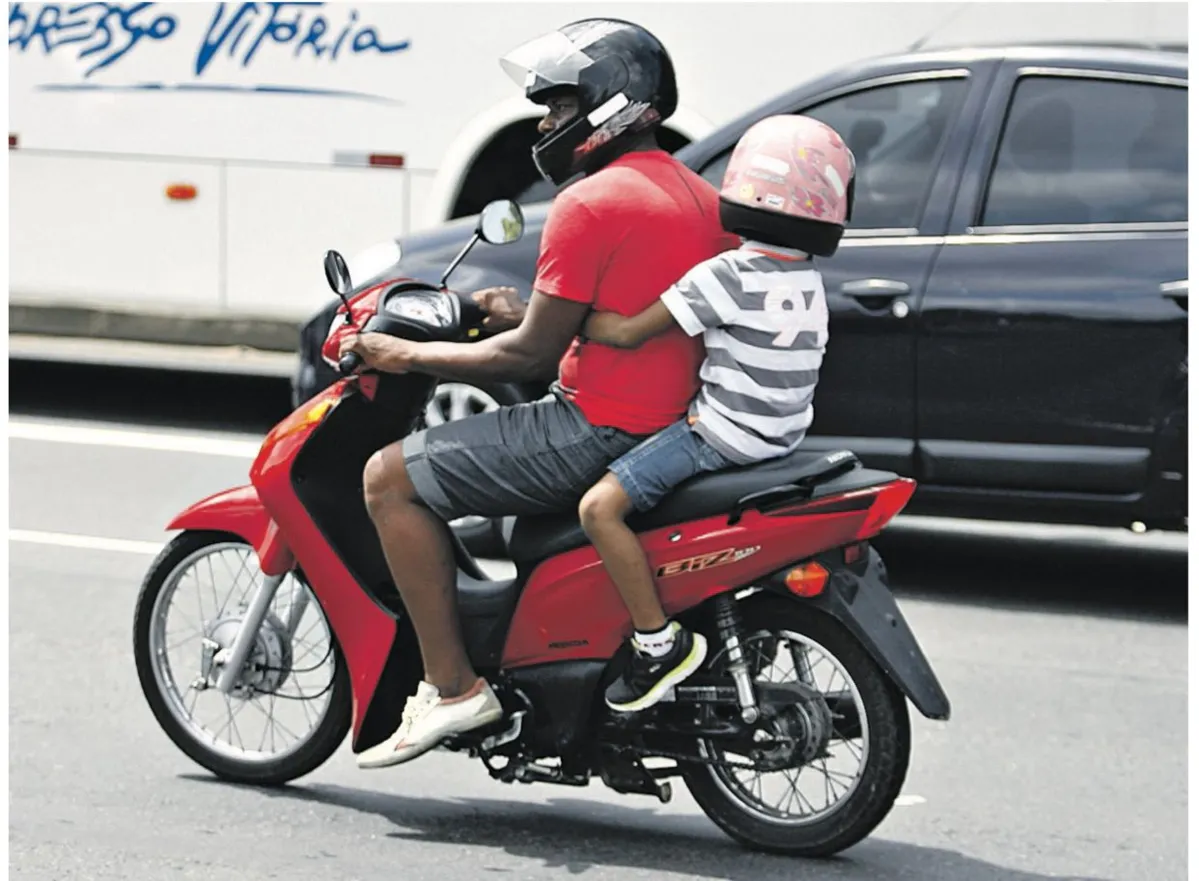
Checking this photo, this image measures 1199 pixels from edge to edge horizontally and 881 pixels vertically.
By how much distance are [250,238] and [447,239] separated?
3559 mm

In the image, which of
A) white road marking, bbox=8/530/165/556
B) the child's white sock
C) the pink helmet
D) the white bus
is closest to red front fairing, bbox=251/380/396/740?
the child's white sock

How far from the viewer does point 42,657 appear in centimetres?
661

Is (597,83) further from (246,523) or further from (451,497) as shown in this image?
(246,523)

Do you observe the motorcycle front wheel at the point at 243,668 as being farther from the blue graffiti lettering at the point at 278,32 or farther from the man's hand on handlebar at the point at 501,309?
the blue graffiti lettering at the point at 278,32

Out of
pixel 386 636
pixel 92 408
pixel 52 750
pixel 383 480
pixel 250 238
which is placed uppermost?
pixel 383 480

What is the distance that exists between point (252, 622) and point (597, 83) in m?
1.54

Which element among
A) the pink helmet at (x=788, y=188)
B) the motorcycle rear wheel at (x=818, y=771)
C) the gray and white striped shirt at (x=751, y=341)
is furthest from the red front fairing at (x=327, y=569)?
the pink helmet at (x=788, y=188)

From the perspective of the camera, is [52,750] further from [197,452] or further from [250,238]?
[250,238]

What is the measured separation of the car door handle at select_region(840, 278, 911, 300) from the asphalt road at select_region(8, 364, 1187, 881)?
3.40 ft

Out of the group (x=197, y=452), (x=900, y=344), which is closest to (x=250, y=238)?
(x=197, y=452)

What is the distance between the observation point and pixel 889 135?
773 centimetres

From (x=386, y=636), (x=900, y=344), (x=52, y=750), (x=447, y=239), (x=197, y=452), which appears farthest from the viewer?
(x=197, y=452)

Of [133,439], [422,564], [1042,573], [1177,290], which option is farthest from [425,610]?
[133,439]

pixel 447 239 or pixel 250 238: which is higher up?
pixel 447 239
